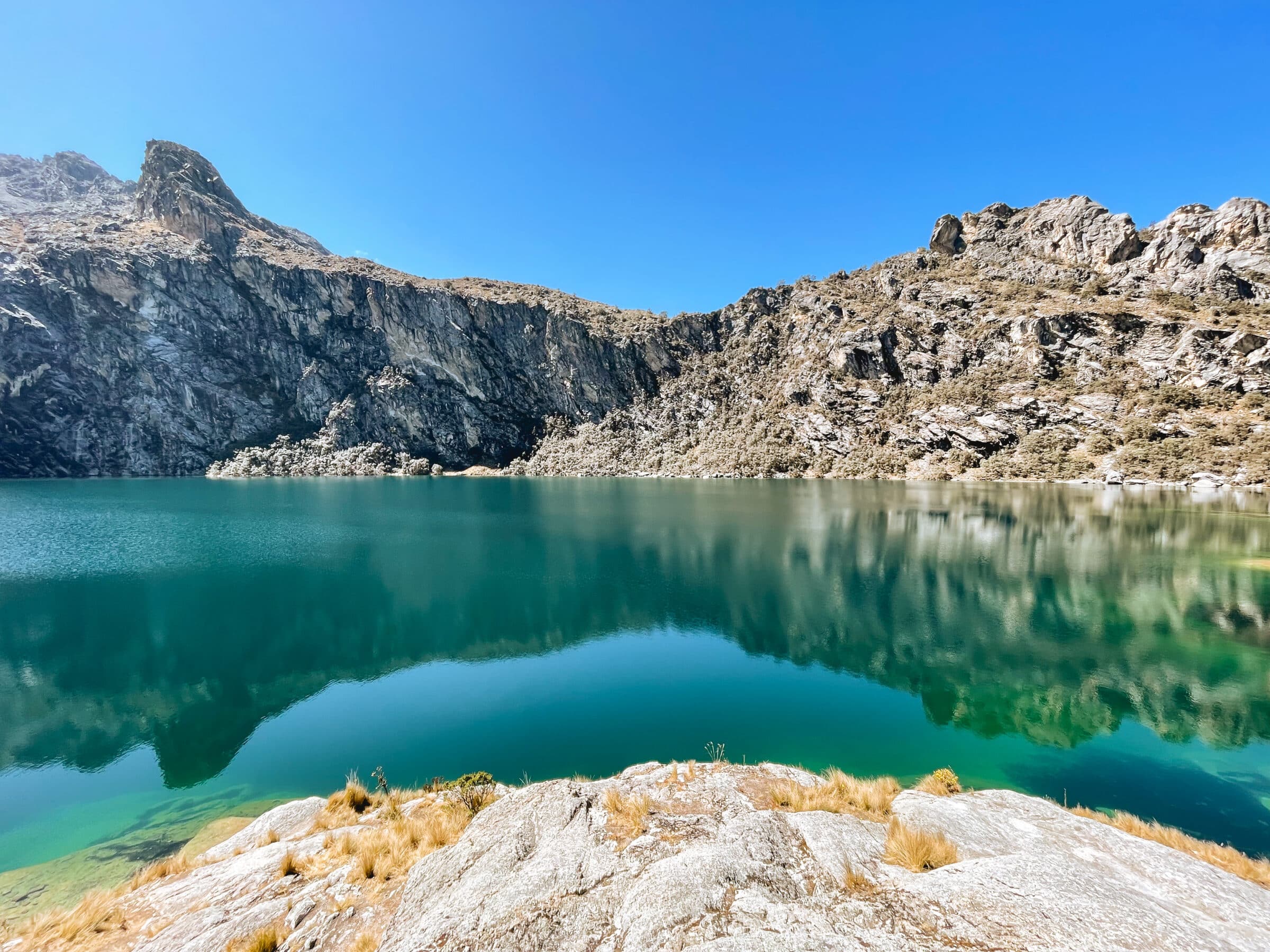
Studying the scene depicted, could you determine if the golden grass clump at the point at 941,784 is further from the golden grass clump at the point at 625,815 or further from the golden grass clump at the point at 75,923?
the golden grass clump at the point at 75,923

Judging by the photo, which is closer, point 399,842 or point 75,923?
point 75,923

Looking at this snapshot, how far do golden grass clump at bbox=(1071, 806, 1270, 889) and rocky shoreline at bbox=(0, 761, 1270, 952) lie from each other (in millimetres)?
65

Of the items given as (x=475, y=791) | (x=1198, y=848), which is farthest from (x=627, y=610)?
(x=1198, y=848)

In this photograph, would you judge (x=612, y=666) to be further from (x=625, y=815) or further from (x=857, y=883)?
(x=857, y=883)

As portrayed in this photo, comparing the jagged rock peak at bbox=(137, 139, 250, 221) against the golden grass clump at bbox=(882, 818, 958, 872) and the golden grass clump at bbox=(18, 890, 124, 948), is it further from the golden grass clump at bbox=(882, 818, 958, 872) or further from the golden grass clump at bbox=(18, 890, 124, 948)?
the golden grass clump at bbox=(882, 818, 958, 872)

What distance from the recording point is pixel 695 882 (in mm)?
5648

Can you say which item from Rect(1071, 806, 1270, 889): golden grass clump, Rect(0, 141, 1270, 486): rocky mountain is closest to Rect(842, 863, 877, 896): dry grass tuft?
Rect(1071, 806, 1270, 889): golden grass clump

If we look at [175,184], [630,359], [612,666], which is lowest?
[612,666]

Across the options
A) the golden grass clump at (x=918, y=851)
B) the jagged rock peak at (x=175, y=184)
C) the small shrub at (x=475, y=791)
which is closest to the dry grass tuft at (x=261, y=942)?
the small shrub at (x=475, y=791)

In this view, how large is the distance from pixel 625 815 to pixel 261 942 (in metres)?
4.56

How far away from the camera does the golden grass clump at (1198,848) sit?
729 centimetres

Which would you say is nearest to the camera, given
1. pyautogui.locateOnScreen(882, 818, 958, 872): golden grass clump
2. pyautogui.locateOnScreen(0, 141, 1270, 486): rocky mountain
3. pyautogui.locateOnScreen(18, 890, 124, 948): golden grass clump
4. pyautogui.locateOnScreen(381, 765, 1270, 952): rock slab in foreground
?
pyautogui.locateOnScreen(381, 765, 1270, 952): rock slab in foreground

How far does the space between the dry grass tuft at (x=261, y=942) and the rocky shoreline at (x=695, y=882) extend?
2 centimetres

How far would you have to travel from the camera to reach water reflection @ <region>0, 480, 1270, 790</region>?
16672 mm
